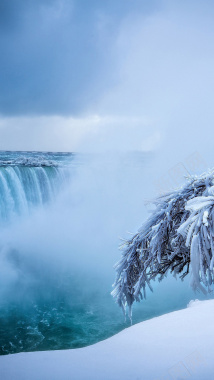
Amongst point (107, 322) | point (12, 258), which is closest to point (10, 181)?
point (12, 258)

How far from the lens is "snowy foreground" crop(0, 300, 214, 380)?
279 centimetres

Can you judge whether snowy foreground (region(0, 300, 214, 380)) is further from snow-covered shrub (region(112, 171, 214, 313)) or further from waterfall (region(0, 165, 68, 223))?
waterfall (region(0, 165, 68, 223))

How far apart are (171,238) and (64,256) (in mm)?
19526

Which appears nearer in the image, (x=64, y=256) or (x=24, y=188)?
(x=24, y=188)

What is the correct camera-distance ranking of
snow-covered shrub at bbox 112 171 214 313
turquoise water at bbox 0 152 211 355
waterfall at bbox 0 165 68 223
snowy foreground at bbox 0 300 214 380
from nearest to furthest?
snowy foreground at bbox 0 300 214 380, snow-covered shrub at bbox 112 171 214 313, turquoise water at bbox 0 152 211 355, waterfall at bbox 0 165 68 223

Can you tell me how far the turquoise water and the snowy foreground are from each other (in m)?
8.38

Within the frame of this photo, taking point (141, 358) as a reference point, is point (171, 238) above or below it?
above

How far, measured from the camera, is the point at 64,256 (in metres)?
22.8

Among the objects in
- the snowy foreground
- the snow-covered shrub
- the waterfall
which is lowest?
the snowy foreground

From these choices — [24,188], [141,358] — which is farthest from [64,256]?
[141,358]

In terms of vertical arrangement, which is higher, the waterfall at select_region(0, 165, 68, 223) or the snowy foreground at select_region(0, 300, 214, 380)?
the waterfall at select_region(0, 165, 68, 223)

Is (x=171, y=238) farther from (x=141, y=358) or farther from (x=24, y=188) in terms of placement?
(x=24, y=188)

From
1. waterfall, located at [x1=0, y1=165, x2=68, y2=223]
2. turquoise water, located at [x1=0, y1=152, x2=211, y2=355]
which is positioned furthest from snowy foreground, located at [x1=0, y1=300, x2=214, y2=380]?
waterfall, located at [x1=0, y1=165, x2=68, y2=223]

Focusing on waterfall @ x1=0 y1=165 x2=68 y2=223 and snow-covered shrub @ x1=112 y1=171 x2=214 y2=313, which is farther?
waterfall @ x1=0 y1=165 x2=68 y2=223
